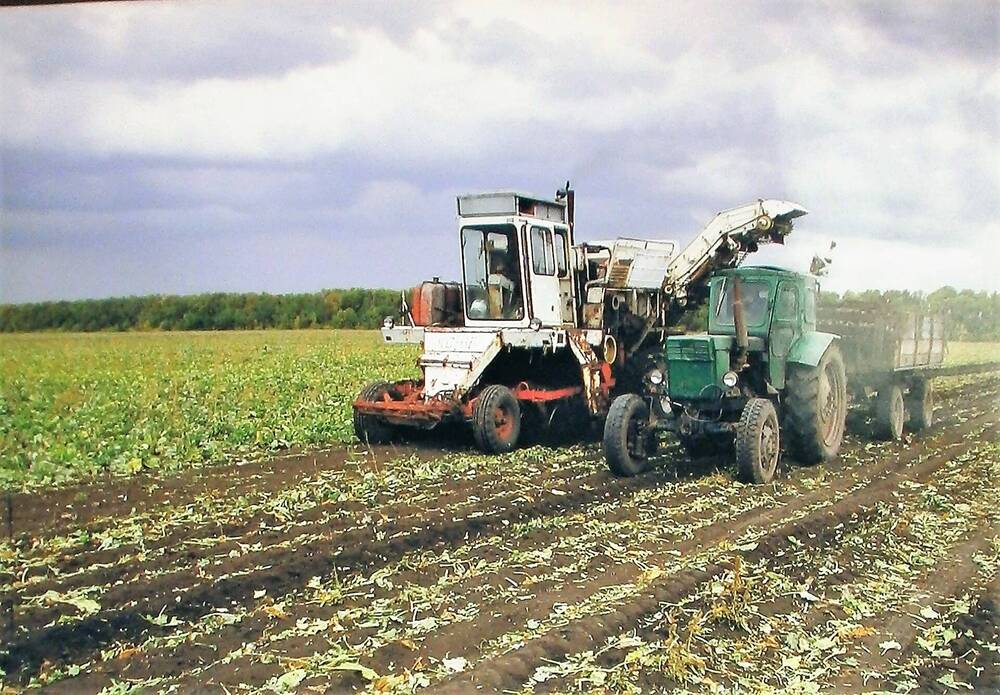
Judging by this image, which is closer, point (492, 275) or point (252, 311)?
point (252, 311)

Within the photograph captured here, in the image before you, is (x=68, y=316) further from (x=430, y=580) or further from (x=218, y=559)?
(x=430, y=580)

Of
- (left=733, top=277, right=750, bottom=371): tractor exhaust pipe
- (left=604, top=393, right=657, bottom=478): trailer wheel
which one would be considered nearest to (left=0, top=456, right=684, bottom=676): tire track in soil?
(left=604, top=393, right=657, bottom=478): trailer wheel

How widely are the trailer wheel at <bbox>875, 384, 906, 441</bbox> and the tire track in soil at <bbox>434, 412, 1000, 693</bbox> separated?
193 centimetres

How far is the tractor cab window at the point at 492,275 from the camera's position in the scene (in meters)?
8.10

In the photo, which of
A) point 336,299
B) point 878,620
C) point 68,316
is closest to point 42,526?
point 68,316

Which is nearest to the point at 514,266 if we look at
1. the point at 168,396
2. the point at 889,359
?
the point at 889,359

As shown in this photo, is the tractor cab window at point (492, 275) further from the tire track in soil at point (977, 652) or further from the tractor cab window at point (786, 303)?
the tire track in soil at point (977, 652)

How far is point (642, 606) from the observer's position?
4.23m

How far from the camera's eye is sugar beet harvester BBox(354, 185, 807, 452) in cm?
796

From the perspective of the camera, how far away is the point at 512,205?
24.7 ft

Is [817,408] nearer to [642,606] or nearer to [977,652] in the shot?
[977,652]

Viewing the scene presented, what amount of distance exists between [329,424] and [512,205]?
10.6 feet

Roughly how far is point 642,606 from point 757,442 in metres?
2.61

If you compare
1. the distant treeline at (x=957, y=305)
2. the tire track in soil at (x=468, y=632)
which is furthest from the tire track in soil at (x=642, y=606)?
the distant treeline at (x=957, y=305)
